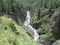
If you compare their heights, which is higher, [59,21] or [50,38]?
[59,21]

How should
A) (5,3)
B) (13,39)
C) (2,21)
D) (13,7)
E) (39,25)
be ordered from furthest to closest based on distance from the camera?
1. (39,25)
2. (13,7)
3. (5,3)
4. (2,21)
5. (13,39)

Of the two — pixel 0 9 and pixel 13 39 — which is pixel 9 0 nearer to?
pixel 0 9

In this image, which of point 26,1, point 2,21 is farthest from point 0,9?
point 26,1

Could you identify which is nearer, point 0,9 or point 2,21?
point 2,21

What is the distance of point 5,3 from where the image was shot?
211 ft

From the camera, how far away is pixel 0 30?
22.9 m

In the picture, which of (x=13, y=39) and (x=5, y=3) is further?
(x=5, y=3)

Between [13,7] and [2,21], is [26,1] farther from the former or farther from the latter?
[2,21]

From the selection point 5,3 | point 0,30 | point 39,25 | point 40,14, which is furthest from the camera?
point 40,14

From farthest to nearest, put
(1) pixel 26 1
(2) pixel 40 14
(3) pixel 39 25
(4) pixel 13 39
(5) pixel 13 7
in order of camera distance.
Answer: (1) pixel 26 1, (2) pixel 40 14, (3) pixel 39 25, (5) pixel 13 7, (4) pixel 13 39

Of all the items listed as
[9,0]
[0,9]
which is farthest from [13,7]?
[0,9]

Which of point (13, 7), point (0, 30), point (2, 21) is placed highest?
point (0, 30)

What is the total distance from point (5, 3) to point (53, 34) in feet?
57.5

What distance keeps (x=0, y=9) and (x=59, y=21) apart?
657 inches
